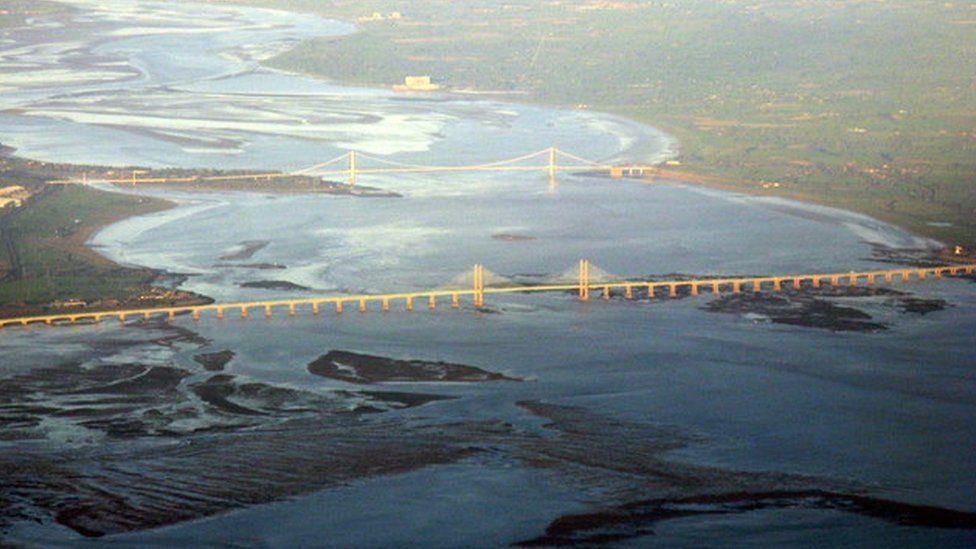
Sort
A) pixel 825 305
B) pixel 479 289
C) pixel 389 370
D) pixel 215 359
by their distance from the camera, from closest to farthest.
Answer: pixel 389 370, pixel 215 359, pixel 825 305, pixel 479 289

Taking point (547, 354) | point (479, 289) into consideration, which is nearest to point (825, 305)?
point (547, 354)

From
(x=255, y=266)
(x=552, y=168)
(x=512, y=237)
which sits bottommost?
(x=255, y=266)

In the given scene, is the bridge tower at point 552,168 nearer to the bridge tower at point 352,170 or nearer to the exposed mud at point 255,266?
the bridge tower at point 352,170

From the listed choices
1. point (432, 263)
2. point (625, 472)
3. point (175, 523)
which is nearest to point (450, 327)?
point (432, 263)

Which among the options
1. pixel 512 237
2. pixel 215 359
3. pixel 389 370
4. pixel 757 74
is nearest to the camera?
pixel 389 370

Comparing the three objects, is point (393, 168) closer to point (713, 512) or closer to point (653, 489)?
point (653, 489)

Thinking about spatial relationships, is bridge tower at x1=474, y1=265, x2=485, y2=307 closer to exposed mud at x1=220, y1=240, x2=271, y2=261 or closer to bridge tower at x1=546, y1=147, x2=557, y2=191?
exposed mud at x1=220, y1=240, x2=271, y2=261
